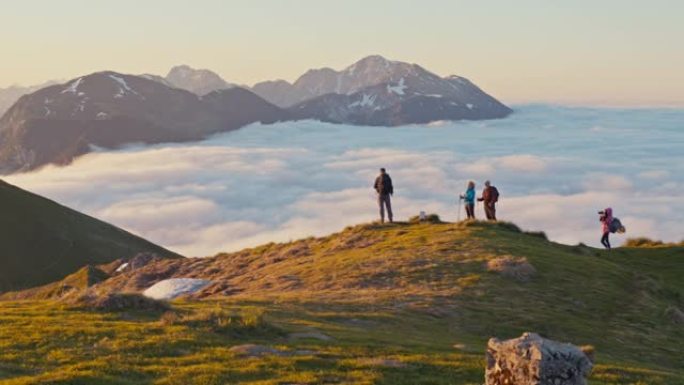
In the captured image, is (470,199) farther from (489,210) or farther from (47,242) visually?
(47,242)

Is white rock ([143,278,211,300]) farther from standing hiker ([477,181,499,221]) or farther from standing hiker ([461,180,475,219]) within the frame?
standing hiker ([477,181,499,221])

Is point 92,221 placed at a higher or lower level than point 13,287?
higher

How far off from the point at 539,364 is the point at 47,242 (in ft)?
576

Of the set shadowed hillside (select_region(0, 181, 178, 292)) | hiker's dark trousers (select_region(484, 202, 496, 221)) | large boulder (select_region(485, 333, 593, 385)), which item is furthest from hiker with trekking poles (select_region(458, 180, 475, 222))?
shadowed hillside (select_region(0, 181, 178, 292))

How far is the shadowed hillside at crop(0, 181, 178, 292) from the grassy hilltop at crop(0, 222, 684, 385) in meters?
121

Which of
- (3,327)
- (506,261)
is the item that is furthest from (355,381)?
(506,261)

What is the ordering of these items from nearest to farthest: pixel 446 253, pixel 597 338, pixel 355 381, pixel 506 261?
pixel 355 381 < pixel 597 338 < pixel 506 261 < pixel 446 253

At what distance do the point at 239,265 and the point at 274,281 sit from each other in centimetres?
1076

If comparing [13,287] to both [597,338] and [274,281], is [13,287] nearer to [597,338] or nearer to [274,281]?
[274,281]

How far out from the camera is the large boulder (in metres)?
11.8

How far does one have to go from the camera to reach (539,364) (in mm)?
11773

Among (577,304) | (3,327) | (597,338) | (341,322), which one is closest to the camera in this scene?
(3,327)

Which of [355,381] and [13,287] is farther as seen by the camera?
[13,287]

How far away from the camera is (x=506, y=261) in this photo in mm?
36594
